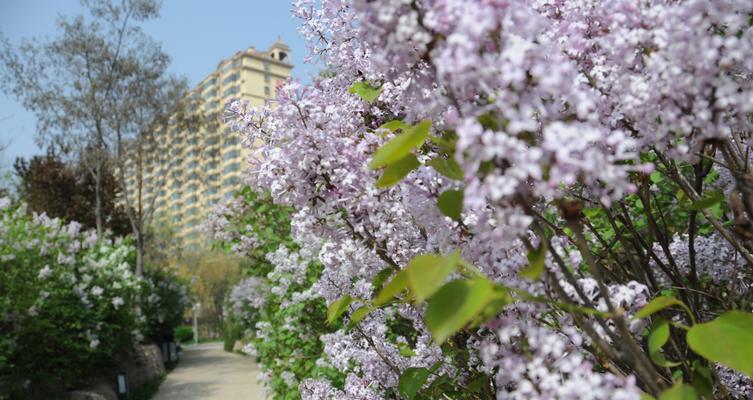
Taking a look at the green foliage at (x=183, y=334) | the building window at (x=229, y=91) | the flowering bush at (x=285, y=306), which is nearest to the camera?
the flowering bush at (x=285, y=306)

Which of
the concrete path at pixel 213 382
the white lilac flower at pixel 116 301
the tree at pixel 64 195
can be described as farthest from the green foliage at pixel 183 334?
the white lilac flower at pixel 116 301

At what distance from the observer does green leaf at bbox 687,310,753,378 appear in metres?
0.88

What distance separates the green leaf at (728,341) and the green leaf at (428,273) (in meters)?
0.44

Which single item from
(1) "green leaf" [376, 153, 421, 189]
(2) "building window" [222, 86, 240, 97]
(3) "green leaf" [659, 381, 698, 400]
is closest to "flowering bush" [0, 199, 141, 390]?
(1) "green leaf" [376, 153, 421, 189]

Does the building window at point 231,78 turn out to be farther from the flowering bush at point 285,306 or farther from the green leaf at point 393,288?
the green leaf at point 393,288

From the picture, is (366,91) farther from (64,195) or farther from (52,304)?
(64,195)

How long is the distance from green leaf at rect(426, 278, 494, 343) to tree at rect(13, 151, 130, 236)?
73.0 ft

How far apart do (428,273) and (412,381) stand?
911 mm

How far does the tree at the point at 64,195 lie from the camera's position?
2114cm

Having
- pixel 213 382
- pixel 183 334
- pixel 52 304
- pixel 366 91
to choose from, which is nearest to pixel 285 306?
pixel 366 91

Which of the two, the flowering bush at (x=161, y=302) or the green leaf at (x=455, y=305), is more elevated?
the flowering bush at (x=161, y=302)

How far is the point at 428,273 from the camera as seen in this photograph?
80cm

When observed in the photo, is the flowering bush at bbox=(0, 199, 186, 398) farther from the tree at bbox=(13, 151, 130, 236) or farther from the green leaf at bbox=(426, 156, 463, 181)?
the tree at bbox=(13, 151, 130, 236)

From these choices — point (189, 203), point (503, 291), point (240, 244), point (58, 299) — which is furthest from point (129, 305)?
point (189, 203)
